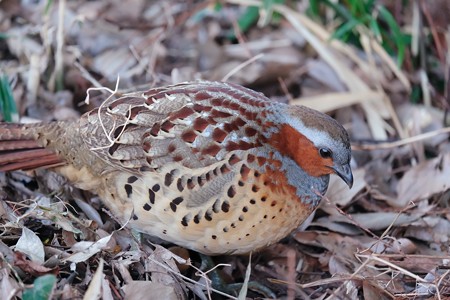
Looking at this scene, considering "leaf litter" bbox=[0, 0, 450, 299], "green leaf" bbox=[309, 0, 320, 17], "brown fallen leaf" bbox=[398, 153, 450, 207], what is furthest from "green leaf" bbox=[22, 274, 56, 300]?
"green leaf" bbox=[309, 0, 320, 17]

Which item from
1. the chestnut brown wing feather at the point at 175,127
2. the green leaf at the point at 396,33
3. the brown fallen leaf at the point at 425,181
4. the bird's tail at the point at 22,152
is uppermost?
the chestnut brown wing feather at the point at 175,127

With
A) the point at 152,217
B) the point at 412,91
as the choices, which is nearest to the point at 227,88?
the point at 152,217

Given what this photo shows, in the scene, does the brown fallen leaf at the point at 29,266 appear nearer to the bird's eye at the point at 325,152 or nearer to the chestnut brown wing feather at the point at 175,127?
the chestnut brown wing feather at the point at 175,127

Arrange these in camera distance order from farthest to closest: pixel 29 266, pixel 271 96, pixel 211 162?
pixel 271 96, pixel 211 162, pixel 29 266

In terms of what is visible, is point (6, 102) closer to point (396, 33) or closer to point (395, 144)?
point (395, 144)

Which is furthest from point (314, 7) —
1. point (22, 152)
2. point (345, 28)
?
Answer: point (22, 152)

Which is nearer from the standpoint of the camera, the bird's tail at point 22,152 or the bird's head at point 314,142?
the bird's head at point 314,142

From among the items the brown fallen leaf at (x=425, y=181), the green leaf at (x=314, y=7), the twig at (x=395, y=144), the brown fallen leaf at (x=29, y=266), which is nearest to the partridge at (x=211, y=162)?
the brown fallen leaf at (x=29, y=266)
